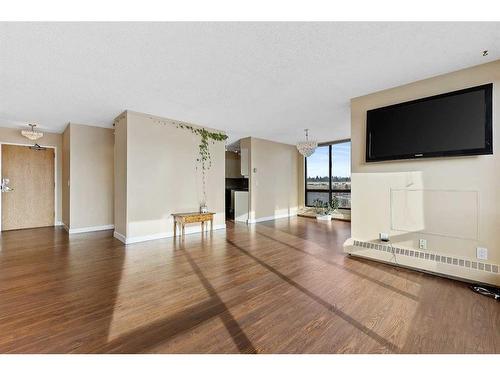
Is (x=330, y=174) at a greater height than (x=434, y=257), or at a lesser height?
greater

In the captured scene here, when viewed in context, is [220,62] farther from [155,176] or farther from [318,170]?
[318,170]

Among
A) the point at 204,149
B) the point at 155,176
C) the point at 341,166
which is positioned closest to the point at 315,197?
the point at 341,166

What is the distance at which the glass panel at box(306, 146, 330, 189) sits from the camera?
769 cm

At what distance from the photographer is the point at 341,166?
7281 millimetres

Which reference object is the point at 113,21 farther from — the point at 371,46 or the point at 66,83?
the point at 371,46

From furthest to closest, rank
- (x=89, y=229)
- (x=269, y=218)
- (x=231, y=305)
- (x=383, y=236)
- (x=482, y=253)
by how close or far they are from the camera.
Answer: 1. (x=269, y=218)
2. (x=89, y=229)
3. (x=383, y=236)
4. (x=482, y=253)
5. (x=231, y=305)

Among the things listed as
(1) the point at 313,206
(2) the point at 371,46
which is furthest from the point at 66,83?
(1) the point at 313,206

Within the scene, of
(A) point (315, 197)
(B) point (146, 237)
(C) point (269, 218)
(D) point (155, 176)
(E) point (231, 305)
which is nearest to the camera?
(E) point (231, 305)

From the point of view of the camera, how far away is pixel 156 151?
4625 mm

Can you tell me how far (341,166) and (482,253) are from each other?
16.2 feet

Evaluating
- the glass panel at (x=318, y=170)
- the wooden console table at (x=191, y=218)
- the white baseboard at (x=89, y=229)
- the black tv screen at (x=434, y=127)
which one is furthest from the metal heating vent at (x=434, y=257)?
the white baseboard at (x=89, y=229)

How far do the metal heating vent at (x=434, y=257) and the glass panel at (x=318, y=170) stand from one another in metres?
4.46

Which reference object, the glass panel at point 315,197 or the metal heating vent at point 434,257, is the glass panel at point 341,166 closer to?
the glass panel at point 315,197

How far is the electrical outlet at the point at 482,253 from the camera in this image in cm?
254
